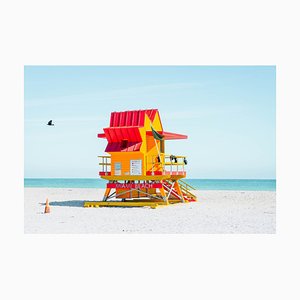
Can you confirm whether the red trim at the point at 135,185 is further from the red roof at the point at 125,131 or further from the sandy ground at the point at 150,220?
the red roof at the point at 125,131

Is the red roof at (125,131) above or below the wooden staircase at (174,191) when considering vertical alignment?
above

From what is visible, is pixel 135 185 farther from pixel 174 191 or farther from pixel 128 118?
pixel 174 191

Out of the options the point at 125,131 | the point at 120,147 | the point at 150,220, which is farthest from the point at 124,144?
the point at 150,220

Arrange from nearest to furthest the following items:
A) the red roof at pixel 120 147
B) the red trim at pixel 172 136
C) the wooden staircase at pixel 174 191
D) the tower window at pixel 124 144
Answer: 1. the red roof at pixel 120 147
2. the tower window at pixel 124 144
3. the red trim at pixel 172 136
4. the wooden staircase at pixel 174 191

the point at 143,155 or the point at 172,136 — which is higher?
the point at 172,136

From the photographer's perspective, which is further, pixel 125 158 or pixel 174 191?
pixel 174 191

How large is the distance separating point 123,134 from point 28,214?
18.7 feet

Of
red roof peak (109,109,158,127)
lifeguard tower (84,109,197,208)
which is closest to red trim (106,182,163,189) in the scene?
lifeguard tower (84,109,197,208)

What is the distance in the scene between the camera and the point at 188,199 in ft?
94.1

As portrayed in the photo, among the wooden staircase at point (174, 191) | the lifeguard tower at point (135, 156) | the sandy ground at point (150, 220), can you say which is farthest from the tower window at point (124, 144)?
the wooden staircase at point (174, 191)

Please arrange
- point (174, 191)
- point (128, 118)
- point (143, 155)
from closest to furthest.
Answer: point (143, 155) → point (128, 118) → point (174, 191)

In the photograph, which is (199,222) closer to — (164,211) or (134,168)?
(164,211)

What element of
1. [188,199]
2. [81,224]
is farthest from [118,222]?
[188,199]

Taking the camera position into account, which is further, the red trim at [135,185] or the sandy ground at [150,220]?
the red trim at [135,185]
